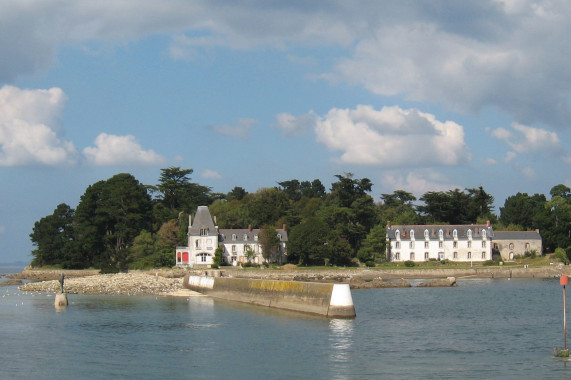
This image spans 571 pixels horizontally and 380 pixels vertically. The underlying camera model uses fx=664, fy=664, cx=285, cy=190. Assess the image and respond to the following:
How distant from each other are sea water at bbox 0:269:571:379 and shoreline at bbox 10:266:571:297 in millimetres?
14815

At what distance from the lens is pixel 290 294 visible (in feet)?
137

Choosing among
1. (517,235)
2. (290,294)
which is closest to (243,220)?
(517,235)

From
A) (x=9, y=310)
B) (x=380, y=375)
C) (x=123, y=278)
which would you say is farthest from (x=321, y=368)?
(x=123, y=278)

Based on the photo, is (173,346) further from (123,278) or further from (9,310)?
(123,278)

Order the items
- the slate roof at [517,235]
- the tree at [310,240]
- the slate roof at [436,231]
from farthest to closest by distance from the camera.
Result: 1. the slate roof at [436,231]
2. the slate roof at [517,235]
3. the tree at [310,240]

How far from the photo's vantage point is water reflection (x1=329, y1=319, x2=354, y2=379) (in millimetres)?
24431

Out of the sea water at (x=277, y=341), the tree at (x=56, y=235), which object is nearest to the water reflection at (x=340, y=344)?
the sea water at (x=277, y=341)

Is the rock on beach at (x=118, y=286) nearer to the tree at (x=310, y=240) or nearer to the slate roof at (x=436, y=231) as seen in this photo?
the tree at (x=310, y=240)

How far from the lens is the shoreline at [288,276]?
64750mm

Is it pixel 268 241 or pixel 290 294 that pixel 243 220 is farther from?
pixel 290 294

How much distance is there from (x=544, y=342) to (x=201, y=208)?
70.3m

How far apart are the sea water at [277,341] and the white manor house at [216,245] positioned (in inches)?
1700

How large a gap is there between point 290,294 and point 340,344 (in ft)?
42.6

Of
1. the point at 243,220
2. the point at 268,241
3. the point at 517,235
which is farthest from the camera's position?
the point at 243,220
